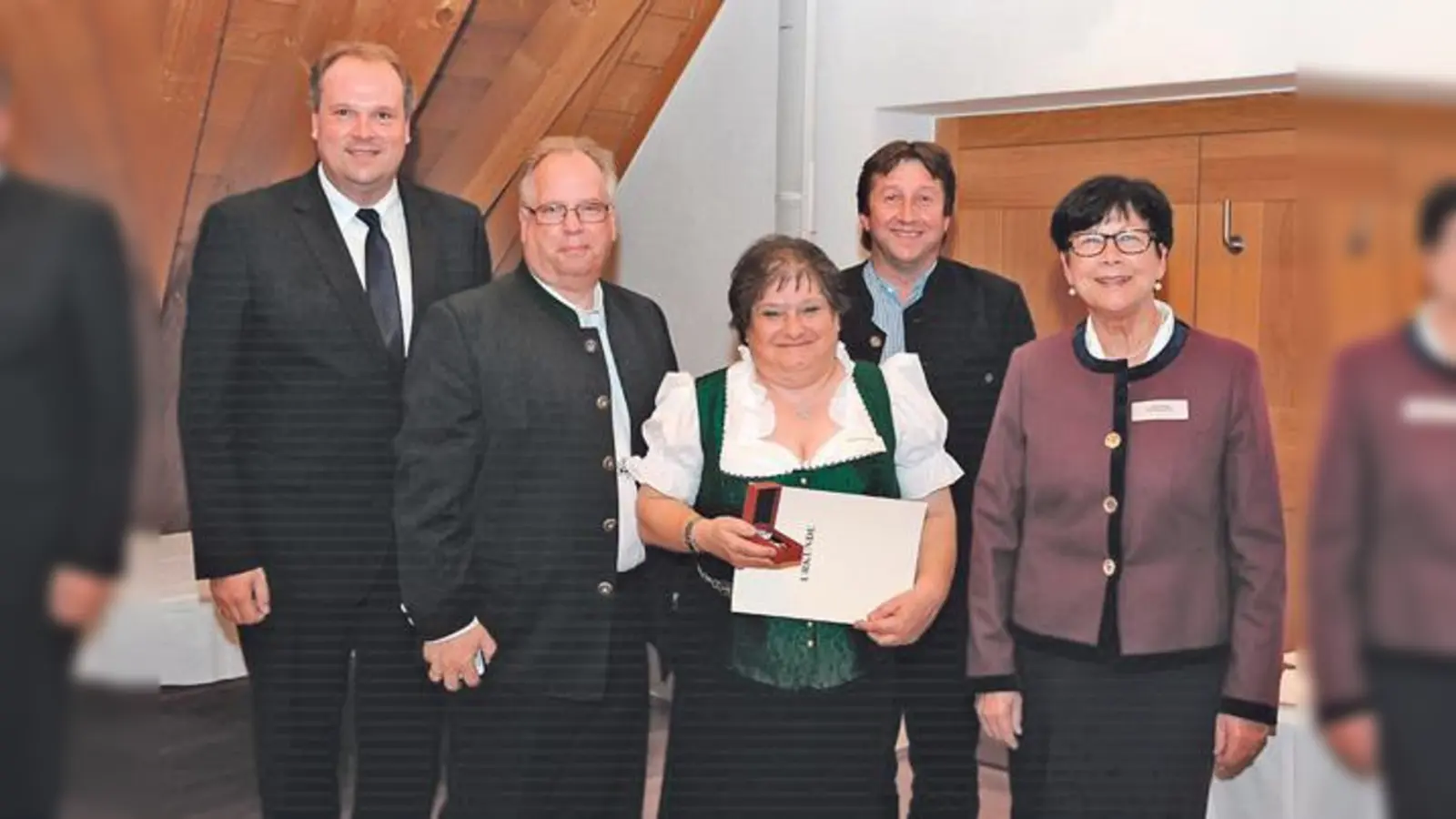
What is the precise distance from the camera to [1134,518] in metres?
1.32

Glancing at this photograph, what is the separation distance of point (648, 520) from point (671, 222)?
1622 mm

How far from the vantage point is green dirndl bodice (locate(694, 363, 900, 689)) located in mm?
1472

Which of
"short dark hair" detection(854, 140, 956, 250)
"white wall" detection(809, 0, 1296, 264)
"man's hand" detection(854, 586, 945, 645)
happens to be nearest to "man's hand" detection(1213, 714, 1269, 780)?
"man's hand" detection(854, 586, 945, 645)

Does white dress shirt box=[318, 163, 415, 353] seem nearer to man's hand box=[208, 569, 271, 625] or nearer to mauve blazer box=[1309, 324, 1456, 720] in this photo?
man's hand box=[208, 569, 271, 625]

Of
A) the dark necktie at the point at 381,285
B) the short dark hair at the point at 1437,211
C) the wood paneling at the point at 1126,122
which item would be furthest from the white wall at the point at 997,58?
the short dark hair at the point at 1437,211

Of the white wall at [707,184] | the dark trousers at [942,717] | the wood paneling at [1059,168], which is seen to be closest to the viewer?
the dark trousers at [942,717]

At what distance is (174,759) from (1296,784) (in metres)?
1.54

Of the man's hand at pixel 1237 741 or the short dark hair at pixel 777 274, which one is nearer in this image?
the man's hand at pixel 1237 741

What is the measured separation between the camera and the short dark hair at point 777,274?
1.45 meters

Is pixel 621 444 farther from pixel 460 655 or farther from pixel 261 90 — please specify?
pixel 261 90

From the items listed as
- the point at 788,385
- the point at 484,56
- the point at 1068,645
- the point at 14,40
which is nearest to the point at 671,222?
the point at 484,56

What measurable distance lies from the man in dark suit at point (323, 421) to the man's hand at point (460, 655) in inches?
2.4

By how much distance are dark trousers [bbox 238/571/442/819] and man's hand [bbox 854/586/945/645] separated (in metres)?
0.50

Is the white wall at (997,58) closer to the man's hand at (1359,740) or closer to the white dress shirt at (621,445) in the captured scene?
the white dress shirt at (621,445)
